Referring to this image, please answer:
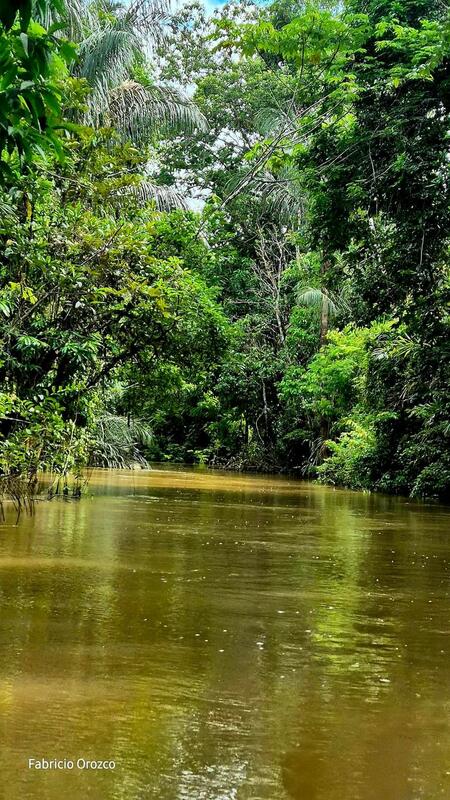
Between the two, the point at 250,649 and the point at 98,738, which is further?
the point at 250,649

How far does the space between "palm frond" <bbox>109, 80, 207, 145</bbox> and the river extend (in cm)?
1426

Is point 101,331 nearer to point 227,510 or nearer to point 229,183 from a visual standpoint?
point 227,510

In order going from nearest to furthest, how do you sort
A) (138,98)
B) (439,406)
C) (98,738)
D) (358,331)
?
1. (98,738)
2. (439,406)
3. (138,98)
4. (358,331)

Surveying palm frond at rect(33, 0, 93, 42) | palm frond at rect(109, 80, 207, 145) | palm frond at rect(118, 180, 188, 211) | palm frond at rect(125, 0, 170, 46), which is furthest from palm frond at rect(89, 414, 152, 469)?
palm frond at rect(125, 0, 170, 46)

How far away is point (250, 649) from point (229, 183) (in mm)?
29167

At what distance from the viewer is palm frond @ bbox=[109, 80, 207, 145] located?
20.5m

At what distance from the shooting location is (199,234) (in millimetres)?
16594

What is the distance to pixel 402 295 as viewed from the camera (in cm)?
1542

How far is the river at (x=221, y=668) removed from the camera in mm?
2777

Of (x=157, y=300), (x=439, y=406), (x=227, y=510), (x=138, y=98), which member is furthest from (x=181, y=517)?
(x=138, y=98)

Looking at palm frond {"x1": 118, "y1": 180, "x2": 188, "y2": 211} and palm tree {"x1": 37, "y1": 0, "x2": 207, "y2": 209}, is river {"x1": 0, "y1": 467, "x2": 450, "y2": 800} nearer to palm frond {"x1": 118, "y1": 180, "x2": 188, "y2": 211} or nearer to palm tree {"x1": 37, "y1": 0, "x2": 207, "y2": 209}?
palm tree {"x1": 37, "y1": 0, "x2": 207, "y2": 209}

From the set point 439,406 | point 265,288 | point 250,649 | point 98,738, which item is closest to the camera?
point 98,738

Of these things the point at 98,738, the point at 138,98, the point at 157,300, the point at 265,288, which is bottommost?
the point at 98,738

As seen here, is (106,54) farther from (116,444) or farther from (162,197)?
(116,444)
